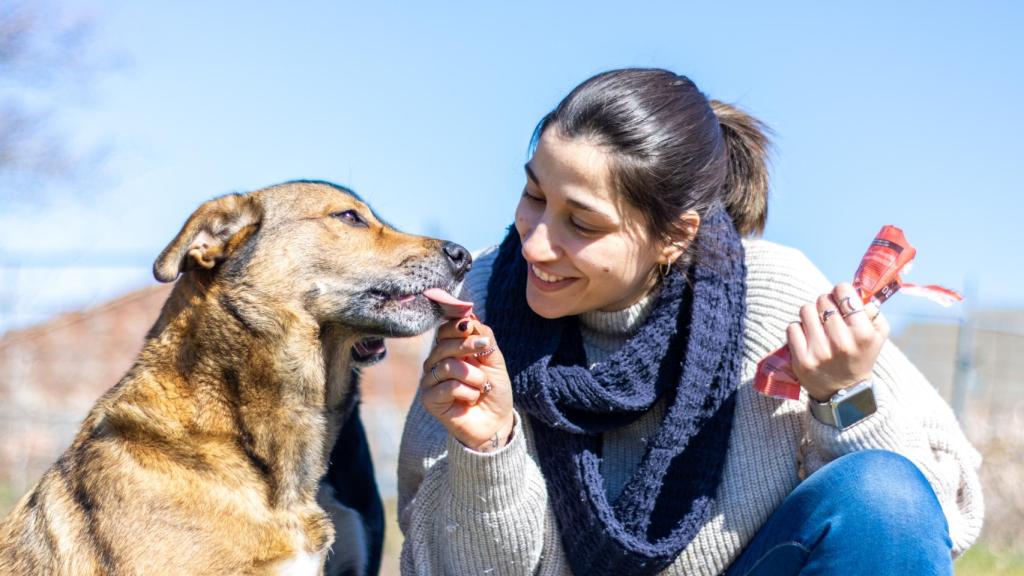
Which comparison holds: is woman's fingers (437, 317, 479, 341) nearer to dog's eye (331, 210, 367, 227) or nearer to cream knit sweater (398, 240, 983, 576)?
cream knit sweater (398, 240, 983, 576)

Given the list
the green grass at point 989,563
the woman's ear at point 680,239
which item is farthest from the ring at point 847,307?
the green grass at point 989,563

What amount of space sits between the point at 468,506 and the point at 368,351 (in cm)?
62

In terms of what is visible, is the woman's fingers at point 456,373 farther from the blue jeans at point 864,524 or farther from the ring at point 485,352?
the blue jeans at point 864,524

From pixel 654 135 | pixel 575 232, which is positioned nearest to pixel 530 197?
pixel 575 232

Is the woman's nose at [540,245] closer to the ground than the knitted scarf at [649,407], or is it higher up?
higher up

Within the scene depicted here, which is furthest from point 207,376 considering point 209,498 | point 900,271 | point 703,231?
point 900,271

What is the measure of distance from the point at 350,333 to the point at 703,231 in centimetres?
121

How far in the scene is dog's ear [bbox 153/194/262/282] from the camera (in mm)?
2805

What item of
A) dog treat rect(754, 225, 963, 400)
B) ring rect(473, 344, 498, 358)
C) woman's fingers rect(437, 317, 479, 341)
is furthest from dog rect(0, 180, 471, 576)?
dog treat rect(754, 225, 963, 400)

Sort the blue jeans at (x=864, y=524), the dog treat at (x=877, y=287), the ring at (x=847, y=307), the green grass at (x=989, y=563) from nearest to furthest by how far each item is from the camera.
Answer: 1. the blue jeans at (x=864, y=524)
2. the ring at (x=847, y=307)
3. the dog treat at (x=877, y=287)
4. the green grass at (x=989, y=563)

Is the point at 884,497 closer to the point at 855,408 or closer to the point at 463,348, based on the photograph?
the point at 855,408

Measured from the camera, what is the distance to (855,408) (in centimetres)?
289

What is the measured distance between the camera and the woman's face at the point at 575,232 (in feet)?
10.3

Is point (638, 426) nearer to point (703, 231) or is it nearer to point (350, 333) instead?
point (703, 231)
